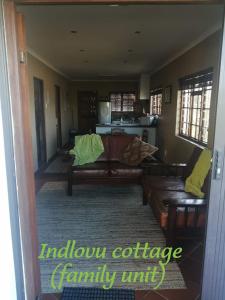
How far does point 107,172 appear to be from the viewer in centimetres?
365

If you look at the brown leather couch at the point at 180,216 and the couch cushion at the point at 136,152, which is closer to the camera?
the brown leather couch at the point at 180,216

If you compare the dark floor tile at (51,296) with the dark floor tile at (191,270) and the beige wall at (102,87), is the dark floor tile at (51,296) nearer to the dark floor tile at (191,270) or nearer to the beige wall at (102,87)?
the dark floor tile at (191,270)

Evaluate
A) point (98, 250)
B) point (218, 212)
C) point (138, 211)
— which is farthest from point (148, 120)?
point (218, 212)

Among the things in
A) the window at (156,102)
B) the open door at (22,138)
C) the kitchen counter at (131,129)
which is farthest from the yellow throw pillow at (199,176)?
the window at (156,102)

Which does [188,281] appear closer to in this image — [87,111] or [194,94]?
[194,94]

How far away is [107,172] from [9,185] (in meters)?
2.36

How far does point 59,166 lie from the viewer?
5.63 meters

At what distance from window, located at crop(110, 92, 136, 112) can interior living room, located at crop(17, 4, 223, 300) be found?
3.85m

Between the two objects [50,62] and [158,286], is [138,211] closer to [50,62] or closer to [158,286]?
[158,286]

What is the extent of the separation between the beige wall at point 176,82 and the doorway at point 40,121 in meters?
2.94

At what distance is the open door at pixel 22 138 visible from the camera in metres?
1.30

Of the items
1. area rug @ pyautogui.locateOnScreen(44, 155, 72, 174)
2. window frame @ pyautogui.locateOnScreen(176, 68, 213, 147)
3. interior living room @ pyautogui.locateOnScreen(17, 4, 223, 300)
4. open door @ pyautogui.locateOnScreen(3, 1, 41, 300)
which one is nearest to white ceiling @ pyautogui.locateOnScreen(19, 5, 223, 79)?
interior living room @ pyautogui.locateOnScreen(17, 4, 223, 300)

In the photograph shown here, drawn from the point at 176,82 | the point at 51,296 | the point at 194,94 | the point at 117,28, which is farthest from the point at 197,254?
the point at 176,82

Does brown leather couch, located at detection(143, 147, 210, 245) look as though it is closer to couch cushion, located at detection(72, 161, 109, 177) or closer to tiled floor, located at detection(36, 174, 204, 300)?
tiled floor, located at detection(36, 174, 204, 300)
